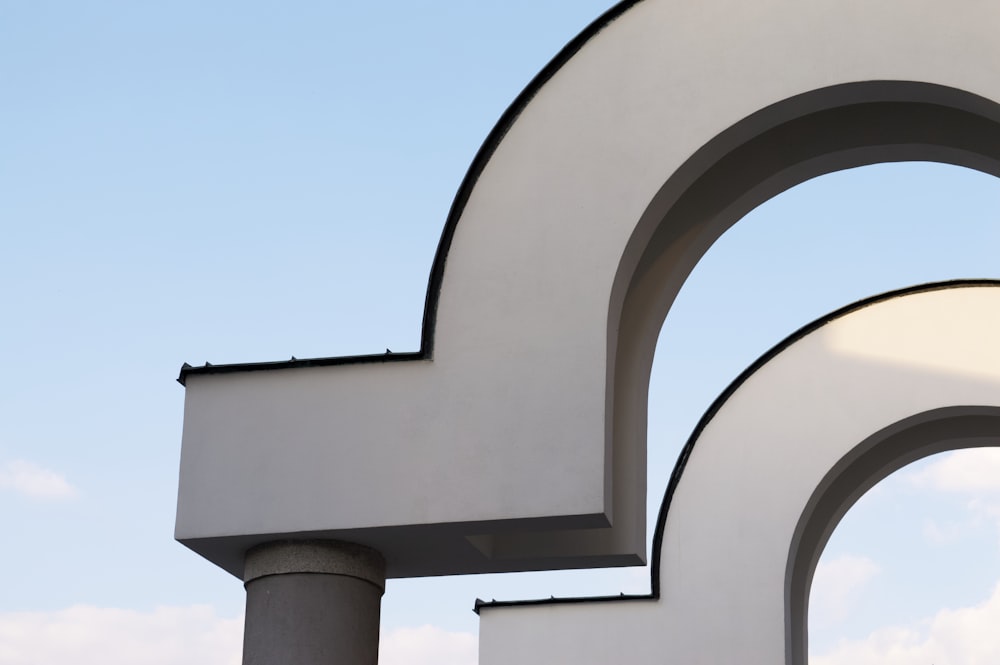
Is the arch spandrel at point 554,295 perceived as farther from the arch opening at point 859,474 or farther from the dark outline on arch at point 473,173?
the arch opening at point 859,474

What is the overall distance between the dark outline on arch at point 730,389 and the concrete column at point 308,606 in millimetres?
5920

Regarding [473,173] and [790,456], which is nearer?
[473,173]

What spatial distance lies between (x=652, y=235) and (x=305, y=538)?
3.22m

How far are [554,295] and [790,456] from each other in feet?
20.2

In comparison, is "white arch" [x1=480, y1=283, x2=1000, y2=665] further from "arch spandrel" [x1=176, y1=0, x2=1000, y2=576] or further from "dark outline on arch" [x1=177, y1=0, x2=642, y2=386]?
"dark outline on arch" [x1=177, y1=0, x2=642, y2=386]

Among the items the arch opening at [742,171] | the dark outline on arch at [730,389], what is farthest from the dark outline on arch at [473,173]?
the dark outline on arch at [730,389]

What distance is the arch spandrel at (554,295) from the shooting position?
8656mm

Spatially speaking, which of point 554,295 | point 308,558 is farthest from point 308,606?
point 554,295

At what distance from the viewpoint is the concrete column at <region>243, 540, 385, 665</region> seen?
911cm

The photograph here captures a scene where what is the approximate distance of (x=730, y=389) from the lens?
575 inches

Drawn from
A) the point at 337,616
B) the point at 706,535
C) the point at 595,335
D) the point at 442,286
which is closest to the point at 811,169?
the point at 595,335

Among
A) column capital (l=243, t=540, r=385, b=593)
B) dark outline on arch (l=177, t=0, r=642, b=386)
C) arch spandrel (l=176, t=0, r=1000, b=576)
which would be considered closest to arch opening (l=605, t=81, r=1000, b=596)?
arch spandrel (l=176, t=0, r=1000, b=576)

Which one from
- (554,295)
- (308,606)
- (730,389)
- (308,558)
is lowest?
(308,606)

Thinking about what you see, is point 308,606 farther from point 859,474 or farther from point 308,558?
point 859,474
